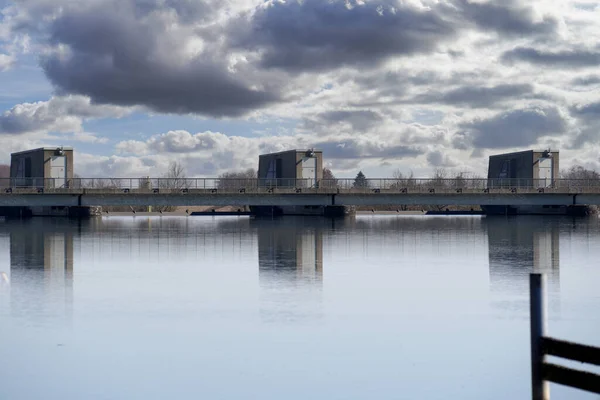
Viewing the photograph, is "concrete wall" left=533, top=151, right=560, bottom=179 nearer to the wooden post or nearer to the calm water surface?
the calm water surface

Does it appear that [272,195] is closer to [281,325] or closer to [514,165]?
[514,165]

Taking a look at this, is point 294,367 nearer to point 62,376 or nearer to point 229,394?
point 229,394

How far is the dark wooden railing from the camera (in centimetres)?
866

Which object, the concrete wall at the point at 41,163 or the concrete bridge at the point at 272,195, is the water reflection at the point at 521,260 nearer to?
the concrete bridge at the point at 272,195

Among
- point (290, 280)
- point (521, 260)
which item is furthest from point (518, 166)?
point (290, 280)

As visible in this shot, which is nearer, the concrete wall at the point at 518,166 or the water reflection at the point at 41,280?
the water reflection at the point at 41,280

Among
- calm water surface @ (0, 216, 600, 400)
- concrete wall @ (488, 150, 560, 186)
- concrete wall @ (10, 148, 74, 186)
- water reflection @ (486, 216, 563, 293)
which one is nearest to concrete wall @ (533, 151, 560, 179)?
concrete wall @ (488, 150, 560, 186)

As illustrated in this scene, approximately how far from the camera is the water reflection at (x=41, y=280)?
17.6m

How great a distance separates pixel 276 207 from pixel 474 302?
76881mm

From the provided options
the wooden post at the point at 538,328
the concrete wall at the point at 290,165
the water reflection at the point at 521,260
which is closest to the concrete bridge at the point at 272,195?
the concrete wall at the point at 290,165

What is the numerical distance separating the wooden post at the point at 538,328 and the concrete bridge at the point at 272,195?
2929 inches

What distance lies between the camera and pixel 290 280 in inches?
914

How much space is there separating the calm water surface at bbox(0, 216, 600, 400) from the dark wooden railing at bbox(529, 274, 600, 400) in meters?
1.82

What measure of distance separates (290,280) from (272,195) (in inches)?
2489
